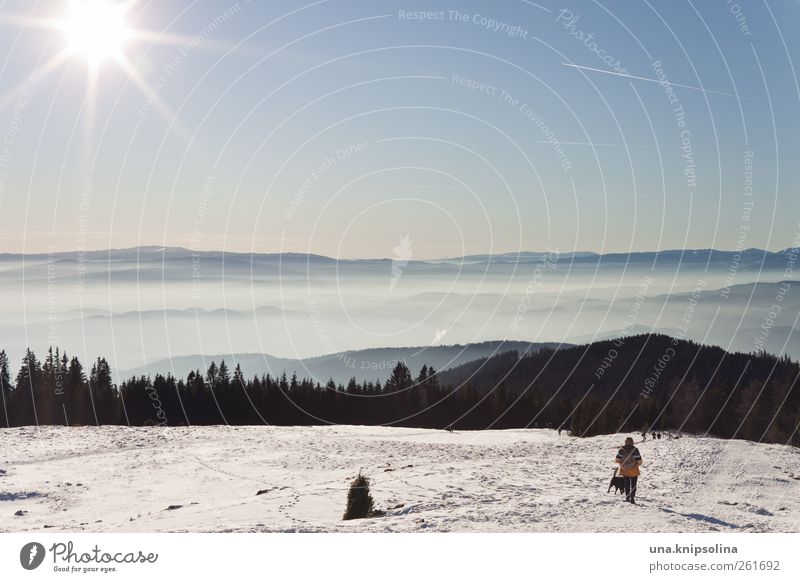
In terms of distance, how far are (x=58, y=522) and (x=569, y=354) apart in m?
90.6

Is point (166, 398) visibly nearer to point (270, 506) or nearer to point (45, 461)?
point (45, 461)

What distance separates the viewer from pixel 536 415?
56.8 m

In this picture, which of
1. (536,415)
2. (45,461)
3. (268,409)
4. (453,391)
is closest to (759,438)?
(536,415)
